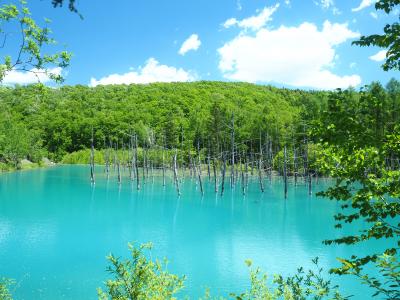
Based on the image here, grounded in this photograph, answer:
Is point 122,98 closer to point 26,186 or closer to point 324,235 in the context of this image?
point 26,186

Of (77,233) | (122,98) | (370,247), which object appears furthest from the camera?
(122,98)

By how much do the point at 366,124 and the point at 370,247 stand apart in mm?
20845

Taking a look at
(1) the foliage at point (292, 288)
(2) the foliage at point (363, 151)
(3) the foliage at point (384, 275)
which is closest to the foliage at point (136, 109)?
(1) the foliage at point (292, 288)

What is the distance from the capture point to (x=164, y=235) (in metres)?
25.5

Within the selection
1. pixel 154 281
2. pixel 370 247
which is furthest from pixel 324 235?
pixel 154 281

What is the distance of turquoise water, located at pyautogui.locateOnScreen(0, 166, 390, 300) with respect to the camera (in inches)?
659

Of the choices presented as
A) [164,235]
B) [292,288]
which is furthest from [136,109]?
[292,288]

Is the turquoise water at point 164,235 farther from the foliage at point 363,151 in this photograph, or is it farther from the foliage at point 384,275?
the foliage at point 384,275

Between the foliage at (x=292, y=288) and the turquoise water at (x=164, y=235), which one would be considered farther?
the turquoise water at (x=164, y=235)

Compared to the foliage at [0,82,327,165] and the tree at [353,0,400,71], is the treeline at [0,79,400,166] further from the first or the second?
the tree at [353,0,400,71]

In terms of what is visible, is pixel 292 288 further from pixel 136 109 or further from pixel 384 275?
pixel 136 109

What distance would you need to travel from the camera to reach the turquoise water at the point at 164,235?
55.0ft

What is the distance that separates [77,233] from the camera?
84.8 ft

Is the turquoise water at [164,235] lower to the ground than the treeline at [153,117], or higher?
lower
